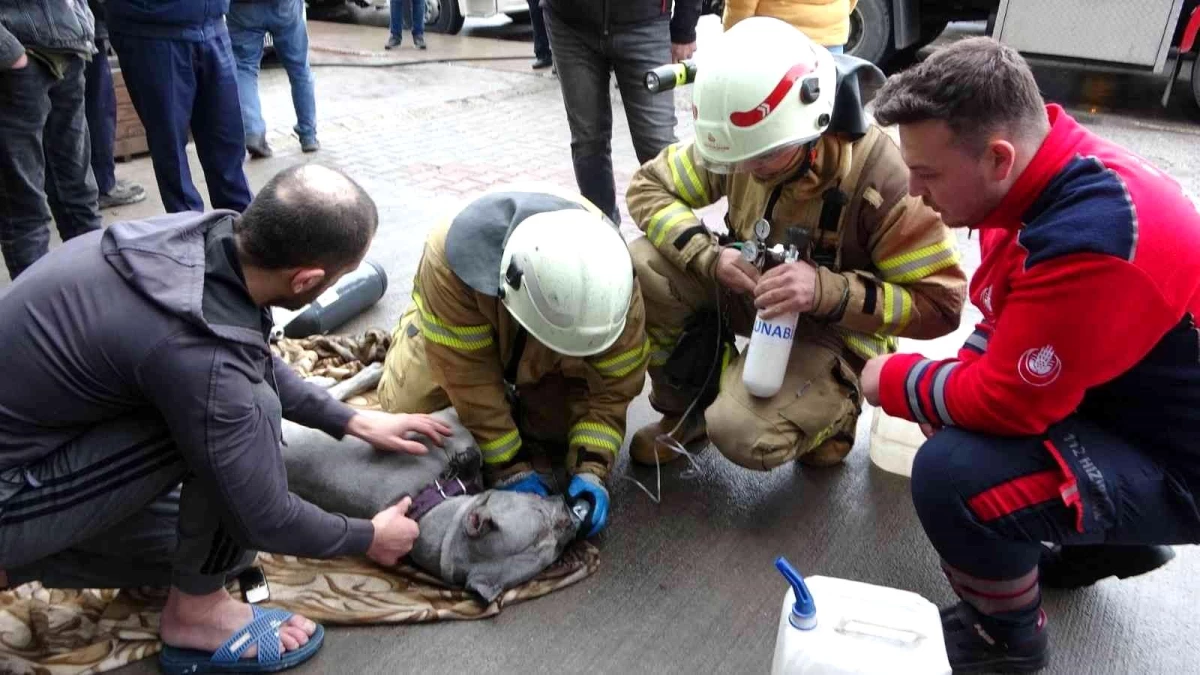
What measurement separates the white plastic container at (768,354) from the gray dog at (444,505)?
1.99 feet

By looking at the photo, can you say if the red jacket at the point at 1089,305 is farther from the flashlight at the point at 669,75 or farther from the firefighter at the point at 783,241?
the flashlight at the point at 669,75

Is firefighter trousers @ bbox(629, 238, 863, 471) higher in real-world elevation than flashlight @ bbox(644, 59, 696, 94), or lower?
lower

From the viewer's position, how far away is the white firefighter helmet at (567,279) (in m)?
Result: 2.08

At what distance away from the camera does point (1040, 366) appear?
1.67 m

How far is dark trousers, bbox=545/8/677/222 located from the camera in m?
3.68

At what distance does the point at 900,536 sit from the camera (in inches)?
99.3

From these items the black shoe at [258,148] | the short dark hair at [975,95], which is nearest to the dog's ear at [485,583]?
the short dark hair at [975,95]

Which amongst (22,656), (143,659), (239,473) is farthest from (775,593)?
(22,656)

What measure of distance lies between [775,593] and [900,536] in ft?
1.46

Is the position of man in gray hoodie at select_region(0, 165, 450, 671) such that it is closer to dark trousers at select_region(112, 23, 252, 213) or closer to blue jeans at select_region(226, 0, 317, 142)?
dark trousers at select_region(112, 23, 252, 213)

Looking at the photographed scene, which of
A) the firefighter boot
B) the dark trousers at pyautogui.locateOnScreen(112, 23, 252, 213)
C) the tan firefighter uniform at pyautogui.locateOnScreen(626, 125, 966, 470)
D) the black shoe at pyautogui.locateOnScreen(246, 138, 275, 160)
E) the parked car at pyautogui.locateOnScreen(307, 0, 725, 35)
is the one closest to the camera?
the tan firefighter uniform at pyautogui.locateOnScreen(626, 125, 966, 470)

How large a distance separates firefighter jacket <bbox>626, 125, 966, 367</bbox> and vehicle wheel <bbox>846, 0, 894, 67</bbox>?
5586mm

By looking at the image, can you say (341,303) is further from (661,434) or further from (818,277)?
(818,277)

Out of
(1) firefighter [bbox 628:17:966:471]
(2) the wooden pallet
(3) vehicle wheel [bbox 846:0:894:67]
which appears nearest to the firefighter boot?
(1) firefighter [bbox 628:17:966:471]
